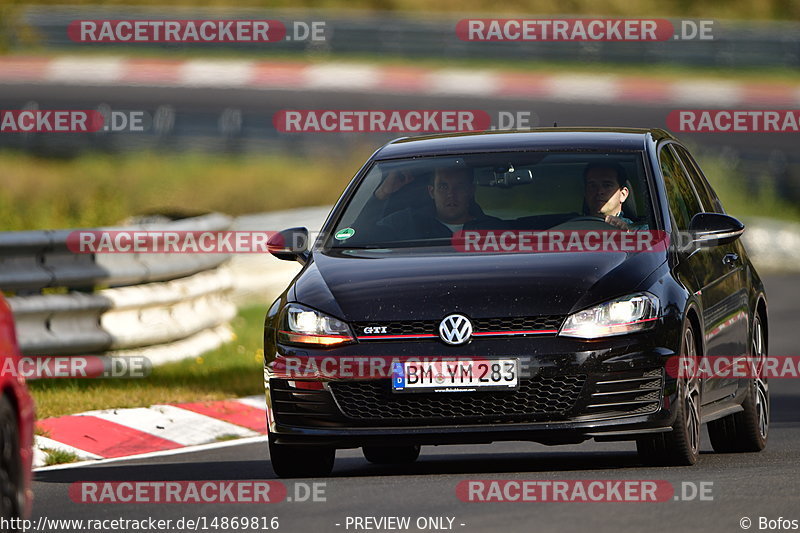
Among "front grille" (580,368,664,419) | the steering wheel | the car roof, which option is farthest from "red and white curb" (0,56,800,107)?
"front grille" (580,368,664,419)

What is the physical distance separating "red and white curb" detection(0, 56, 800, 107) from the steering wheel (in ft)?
82.7

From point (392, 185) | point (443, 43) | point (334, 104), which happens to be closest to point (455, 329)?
point (392, 185)

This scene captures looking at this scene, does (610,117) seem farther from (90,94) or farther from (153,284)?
(153,284)

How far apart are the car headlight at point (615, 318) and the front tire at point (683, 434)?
263mm

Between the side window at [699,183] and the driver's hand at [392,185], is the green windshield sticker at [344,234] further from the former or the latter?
the side window at [699,183]

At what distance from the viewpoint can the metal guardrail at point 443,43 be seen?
36.9 meters

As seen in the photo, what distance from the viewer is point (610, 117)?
3422 centimetres

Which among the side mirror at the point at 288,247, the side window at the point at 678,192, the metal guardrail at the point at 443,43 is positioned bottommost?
the side mirror at the point at 288,247

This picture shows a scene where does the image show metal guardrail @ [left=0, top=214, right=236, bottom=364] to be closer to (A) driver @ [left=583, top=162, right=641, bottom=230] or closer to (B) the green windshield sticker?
(B) the green windshield sticker

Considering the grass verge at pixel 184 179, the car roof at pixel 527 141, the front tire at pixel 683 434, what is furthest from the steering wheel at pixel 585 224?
the grass verge at pixel 184 179

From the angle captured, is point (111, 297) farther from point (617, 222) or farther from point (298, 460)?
point (617, 222)

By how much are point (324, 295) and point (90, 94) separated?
1090 inches

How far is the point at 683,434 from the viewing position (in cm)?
891

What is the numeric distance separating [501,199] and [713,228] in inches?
43.0
